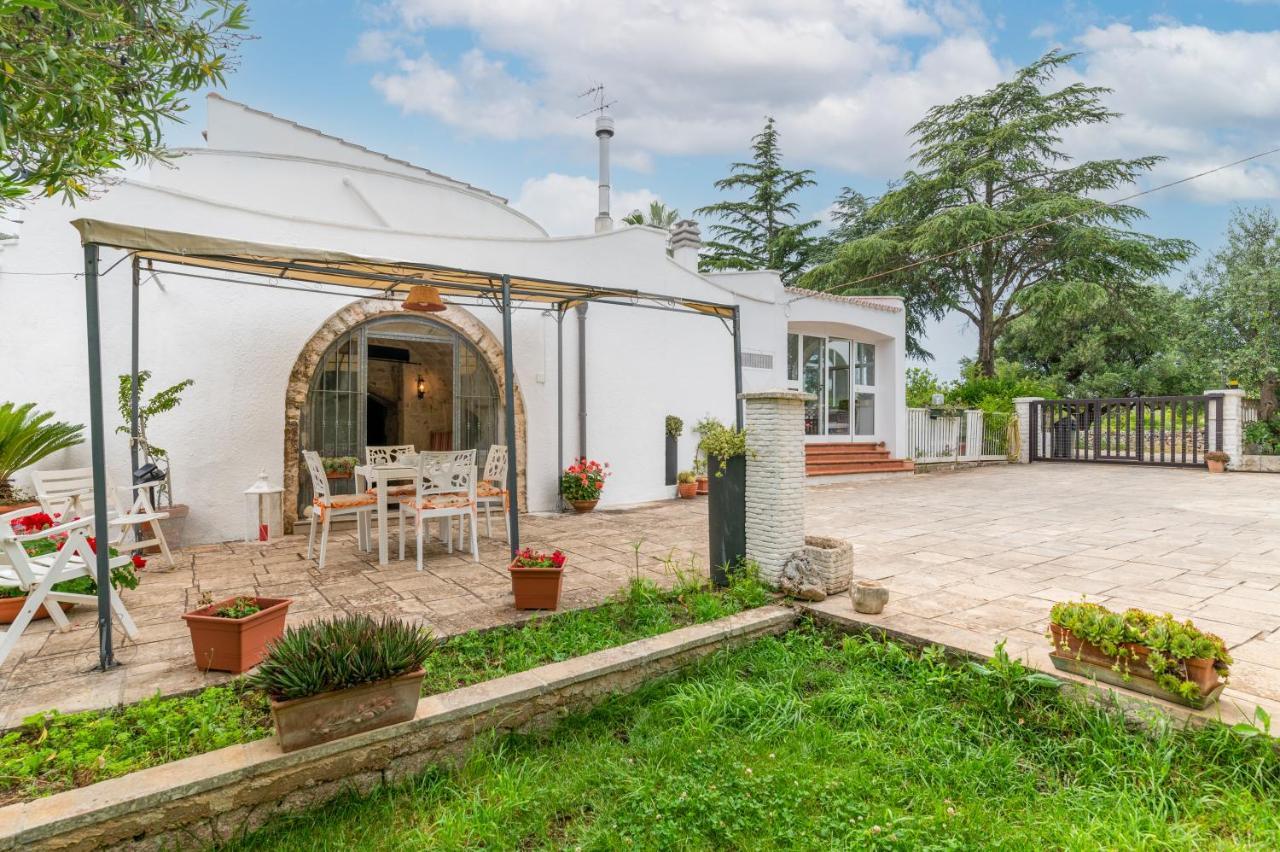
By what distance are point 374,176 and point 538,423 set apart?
3328mm

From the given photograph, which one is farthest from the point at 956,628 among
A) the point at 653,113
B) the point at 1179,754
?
the point at 653,113

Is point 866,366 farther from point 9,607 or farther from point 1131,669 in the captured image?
point 9,607

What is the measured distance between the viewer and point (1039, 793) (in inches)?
83.0

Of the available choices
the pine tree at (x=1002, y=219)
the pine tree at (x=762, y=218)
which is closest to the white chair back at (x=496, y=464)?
the pine tree at (x=1002, y=219)

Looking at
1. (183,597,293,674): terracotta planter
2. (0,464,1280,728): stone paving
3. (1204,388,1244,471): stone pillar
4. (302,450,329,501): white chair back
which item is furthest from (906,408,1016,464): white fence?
(183,597,293,674): terracotta planter

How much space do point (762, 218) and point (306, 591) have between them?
18920 millimetres

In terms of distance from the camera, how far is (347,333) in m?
6.07

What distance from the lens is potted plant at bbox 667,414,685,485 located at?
8250mm

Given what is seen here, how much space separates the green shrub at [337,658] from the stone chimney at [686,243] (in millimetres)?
7765

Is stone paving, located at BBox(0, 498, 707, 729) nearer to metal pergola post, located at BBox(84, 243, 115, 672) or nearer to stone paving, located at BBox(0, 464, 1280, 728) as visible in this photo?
stone paving, located at BBox(0, 464, 1280, 728)

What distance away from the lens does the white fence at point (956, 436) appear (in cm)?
1180

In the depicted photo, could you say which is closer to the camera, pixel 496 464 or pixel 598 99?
pixel 496 464

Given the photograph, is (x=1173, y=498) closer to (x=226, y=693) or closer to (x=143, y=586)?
(x=226, y=693)

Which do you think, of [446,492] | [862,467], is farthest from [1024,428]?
[446,492]
